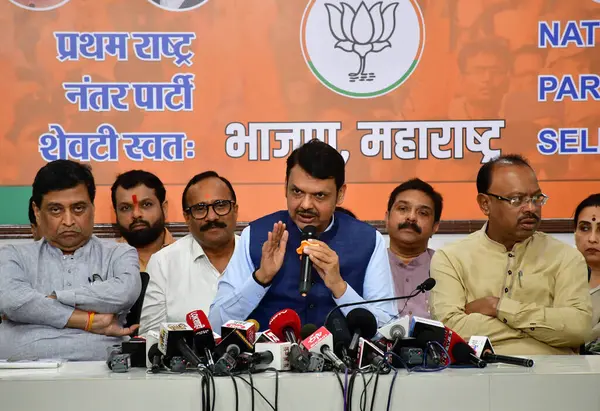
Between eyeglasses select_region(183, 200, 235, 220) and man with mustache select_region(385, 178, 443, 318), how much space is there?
0.97m

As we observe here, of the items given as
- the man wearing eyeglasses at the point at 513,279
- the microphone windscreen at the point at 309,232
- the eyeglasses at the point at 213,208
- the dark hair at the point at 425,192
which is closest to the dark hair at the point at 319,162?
the microphone windscreen at the point at 309,232

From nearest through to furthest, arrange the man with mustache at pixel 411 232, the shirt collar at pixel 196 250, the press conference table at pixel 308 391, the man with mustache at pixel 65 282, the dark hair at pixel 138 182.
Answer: the press conference table at pixel 308 391 → the man with mustache at pixel 65 282 → the shirt collar at pixel 196 250 → the man with mustache at pixel 411 232 → the dark hair at pixel 138 182

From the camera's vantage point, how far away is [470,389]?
2582mm

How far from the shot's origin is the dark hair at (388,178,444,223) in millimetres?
4938

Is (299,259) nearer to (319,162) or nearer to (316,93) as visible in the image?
(319,162)

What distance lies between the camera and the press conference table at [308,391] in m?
2.52

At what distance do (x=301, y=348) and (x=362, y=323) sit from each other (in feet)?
0.92

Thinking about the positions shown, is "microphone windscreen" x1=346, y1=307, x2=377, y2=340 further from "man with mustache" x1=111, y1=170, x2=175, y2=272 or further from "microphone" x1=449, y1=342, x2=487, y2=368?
"man with mustache" x1=111, y1=170, x2=175, y2=272

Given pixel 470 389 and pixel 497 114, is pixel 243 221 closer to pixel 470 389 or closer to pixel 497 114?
pixel 497 114

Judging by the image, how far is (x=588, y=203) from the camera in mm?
4977

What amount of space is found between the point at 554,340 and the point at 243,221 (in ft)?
7.70

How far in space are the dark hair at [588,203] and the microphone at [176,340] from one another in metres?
3.08

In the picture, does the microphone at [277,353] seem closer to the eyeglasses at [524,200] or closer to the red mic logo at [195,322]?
the red mic logo at [195,322]

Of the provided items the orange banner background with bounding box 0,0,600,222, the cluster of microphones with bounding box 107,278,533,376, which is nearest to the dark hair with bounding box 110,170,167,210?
the orange banner background with bounding box 0,0,600,222
